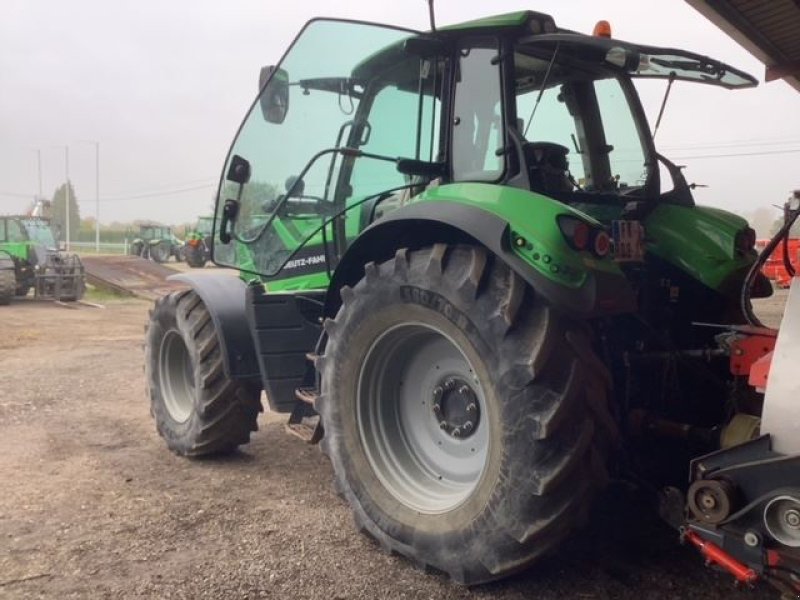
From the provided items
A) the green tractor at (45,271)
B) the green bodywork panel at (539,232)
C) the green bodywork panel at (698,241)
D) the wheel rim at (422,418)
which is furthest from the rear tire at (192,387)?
the green tractor at (45,271)

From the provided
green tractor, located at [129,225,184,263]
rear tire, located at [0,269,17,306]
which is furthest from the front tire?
green tractor, located at [129,225,184,263]

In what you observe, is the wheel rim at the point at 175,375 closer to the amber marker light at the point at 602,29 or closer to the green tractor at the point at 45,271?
the amber marker light at the point at 602,29

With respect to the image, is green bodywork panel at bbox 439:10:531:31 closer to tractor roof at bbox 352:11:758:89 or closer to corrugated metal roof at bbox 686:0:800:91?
tractor roof at bbox 352:11:758:89

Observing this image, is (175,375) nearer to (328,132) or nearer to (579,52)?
(328,132)

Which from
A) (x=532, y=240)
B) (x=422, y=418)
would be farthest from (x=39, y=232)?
(x=532, y=240)

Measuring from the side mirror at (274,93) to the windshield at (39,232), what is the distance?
17620 millimetres

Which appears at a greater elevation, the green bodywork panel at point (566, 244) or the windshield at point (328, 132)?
the windshield at point (328, 132)

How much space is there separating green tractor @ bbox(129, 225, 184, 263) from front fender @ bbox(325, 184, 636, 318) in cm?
3733

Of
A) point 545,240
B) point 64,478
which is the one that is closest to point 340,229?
point 545,240

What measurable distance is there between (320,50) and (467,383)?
2.02 meters

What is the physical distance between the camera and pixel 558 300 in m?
2.58

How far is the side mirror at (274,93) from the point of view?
161 inches

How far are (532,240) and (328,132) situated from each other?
181cm

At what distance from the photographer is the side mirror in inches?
161
